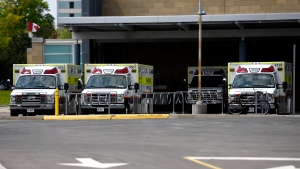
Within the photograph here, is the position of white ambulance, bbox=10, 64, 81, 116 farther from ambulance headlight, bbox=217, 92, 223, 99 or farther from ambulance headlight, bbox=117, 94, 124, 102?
ambulance headlight, bbox=217, 92, 223, 99

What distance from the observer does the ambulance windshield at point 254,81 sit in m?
36.9

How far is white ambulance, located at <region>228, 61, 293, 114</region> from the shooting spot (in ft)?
116

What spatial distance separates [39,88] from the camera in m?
37.1

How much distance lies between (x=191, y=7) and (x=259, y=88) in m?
12.2

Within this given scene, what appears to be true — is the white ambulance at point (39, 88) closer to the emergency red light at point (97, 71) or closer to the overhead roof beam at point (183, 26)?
the emergency red light at point (97, 71)

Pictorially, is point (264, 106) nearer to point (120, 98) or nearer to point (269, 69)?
point (269, 69)

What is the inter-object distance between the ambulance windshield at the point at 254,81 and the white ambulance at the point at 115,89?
451 cm

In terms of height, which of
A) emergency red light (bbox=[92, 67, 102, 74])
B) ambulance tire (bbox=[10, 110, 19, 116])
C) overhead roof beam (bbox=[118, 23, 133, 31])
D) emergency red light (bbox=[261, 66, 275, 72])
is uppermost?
overhead roof beam (bbox=[118, 23, 133, 31])

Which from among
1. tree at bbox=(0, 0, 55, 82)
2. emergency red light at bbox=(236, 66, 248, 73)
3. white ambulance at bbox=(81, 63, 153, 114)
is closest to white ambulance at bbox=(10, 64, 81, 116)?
white ambulance at bbox=(81, 63, 153, 114)

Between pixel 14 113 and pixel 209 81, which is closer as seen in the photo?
pixel 14 113

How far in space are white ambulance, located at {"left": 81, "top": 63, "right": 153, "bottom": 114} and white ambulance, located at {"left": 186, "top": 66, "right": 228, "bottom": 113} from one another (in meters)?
2.51

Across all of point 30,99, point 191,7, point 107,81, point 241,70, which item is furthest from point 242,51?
point 30,99

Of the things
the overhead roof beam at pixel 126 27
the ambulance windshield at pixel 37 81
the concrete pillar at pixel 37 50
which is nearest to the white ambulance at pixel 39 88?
the ambulance windshield at pixel 37 81

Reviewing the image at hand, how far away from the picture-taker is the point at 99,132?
929 inches
